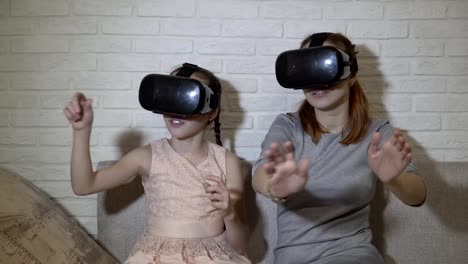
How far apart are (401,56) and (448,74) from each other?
0.19 meters

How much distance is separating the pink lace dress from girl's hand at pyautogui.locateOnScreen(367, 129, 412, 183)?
20.4 inches

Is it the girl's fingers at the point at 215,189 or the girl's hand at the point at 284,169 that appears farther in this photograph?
Answer: the girl's fingers at the point at 215,189

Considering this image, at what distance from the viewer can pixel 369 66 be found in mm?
1904

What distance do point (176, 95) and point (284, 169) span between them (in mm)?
476

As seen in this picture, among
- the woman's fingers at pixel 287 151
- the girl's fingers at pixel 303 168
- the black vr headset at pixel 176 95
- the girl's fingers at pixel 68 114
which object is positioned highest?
the black vr headset at pixel 176 95

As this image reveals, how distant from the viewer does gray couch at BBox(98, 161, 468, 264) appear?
1.75m

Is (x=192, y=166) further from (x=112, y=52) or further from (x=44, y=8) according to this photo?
(x=44, y=8)

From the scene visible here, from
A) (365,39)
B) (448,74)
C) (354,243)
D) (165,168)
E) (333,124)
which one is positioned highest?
(365,39)

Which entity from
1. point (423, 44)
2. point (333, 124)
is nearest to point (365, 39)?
point (423, 44)

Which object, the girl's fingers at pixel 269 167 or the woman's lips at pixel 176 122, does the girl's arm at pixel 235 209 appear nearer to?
the woman's lips at pixel 176 122

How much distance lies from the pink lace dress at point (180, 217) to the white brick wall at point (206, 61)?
336 mm

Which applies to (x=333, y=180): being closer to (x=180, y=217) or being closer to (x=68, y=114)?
(x=180, y=217)

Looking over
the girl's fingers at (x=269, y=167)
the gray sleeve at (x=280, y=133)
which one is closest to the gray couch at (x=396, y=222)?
the gray sleeve at (x=280, y=133)

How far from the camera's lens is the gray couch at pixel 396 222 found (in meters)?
1.75
